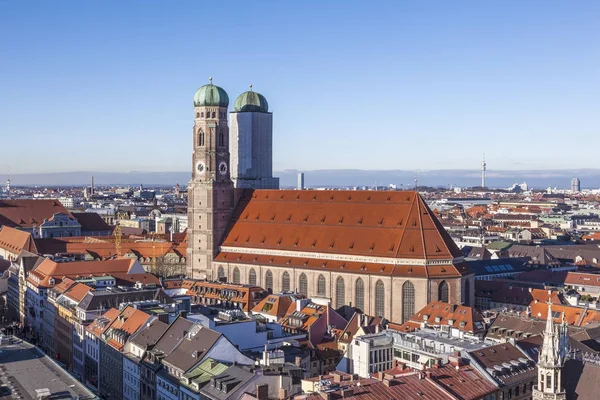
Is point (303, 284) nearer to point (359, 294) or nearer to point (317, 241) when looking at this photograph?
point (317, 241)

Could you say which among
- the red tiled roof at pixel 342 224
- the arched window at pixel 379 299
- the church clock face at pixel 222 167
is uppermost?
the church clock face at pixel 222 167

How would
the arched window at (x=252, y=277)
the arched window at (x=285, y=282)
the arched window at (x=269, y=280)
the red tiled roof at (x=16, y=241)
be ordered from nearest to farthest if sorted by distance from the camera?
the arched window at (x=285, y=282)
the arched window at (x=269, y=280)
the arched window at (x=252, y=277)
the red tiled roof at (x=16, y=241)

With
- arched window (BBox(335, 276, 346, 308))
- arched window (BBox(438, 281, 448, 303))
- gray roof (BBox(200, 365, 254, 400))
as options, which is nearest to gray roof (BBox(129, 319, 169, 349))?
gray roof (BBox(200, 365, 254, 400))

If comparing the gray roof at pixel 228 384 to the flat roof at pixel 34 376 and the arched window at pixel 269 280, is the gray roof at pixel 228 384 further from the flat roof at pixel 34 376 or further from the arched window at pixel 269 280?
the arched window at pixel 269 280

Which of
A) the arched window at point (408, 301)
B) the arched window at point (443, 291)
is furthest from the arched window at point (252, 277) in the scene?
the arched window at point (443, 291)

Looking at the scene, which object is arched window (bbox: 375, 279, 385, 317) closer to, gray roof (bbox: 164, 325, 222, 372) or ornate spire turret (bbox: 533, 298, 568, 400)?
gray roof (bbox: 164, 325, 222, 372)
